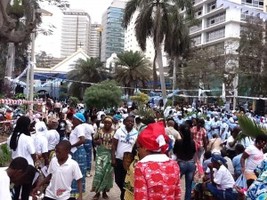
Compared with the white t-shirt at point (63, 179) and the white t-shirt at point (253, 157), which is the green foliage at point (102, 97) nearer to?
the white t-shirt at point (253, 157)

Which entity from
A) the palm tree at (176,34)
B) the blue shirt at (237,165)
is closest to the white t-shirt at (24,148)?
the blue shirt at (237,165)

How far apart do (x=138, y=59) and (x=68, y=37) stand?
99884 millimetres

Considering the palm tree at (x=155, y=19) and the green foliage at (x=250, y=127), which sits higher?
the palm tree at (x=155, y=19)

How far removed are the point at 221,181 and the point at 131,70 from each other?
4597 cm

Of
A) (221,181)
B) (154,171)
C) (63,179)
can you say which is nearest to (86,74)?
(221,181)

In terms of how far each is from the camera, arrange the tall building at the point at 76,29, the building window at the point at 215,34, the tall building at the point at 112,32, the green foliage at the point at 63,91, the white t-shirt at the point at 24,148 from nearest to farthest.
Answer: the white t-shirt at the point at 24,148 → the green foliage at the point at 63,91 → the building window at the point at 215,34 → the tall building at the point at 112,32 → the tall building at the point at 76,29

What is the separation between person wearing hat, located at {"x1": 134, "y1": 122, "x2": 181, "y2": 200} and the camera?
11.6 feet

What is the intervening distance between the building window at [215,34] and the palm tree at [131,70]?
16.3 meters

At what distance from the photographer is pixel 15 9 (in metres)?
24.9

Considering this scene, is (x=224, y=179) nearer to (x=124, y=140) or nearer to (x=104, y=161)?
(x=124, y=140)

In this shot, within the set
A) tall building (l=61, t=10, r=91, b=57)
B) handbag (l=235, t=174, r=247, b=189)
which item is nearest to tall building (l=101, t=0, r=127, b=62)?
tall building (l=61, t=10, r=91, b=57)

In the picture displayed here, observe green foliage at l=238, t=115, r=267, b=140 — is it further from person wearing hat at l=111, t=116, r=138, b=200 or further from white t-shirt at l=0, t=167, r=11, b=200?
white t-shirt at l=0, t=167, r=11, b=200

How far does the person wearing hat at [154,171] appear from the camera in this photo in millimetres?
3523

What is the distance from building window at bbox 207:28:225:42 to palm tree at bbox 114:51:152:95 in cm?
1627
